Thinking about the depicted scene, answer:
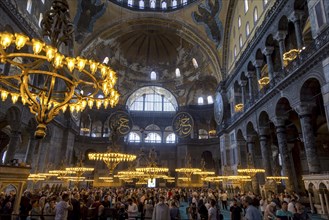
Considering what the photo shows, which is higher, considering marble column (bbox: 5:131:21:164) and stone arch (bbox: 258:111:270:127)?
stone arch (bbox: 258:111:270:127)

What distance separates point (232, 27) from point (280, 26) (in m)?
7.31

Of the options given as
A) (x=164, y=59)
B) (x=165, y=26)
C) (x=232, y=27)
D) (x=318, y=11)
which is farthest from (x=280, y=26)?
(x=164, y=59)

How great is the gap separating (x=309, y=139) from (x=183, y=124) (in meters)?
→ 13.4

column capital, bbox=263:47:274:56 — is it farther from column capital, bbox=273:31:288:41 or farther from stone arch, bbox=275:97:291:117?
stone arch, bbox=275:97:291:117

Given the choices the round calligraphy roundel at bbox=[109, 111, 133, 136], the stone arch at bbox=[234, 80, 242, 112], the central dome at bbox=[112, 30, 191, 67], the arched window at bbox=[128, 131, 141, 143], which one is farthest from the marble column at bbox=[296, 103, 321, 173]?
the arched window at bbox=[128, 131, 141, 143]

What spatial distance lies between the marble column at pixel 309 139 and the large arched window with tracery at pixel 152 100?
1784cm

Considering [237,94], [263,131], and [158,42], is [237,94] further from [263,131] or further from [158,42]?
[158,42]

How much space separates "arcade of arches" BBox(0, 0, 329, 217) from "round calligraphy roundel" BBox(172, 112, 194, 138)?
0.29m

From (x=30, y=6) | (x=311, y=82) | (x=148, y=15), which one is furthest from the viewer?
(x=148, y=15)

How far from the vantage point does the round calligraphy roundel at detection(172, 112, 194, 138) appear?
20938 mm

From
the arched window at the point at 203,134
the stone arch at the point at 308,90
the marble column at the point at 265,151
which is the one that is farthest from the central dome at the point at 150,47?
the stone arch at the point at 308,90

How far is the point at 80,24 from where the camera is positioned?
59.3 feet

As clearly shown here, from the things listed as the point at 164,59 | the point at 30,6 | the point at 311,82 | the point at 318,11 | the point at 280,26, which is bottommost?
the point at 311,82

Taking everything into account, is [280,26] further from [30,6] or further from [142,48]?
[142,48]
